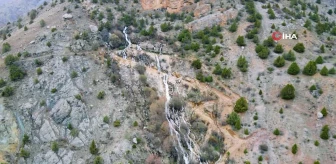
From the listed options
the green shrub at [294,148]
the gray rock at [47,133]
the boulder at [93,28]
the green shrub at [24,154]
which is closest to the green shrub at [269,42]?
the green shrub at [294,148]

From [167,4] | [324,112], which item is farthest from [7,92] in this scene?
[324,112]

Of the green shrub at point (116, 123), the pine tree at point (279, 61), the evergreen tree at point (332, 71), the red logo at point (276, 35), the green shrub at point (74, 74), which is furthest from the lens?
the red logo at point (276, 35)

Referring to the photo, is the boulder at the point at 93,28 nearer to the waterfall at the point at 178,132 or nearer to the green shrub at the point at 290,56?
the waterfall at the point at 178,132

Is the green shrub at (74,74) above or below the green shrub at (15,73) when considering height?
below

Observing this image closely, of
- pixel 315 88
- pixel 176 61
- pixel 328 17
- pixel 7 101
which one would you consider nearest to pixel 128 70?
pixel 176 61

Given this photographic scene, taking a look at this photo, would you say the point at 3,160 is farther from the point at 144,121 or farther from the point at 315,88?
the point at 315,88

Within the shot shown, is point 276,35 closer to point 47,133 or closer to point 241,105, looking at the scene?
point 241,105
